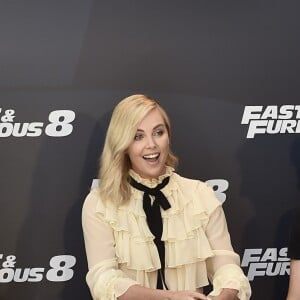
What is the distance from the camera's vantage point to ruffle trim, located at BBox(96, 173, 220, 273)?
2203mm

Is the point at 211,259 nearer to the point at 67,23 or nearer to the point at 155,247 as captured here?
the point at 155,247

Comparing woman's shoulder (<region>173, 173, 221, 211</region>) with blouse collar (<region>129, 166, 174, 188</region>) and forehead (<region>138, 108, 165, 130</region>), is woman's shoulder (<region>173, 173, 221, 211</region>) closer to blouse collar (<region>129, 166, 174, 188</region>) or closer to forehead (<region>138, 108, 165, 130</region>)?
blouse collar (<region>129, 166, 174, 188</region>)

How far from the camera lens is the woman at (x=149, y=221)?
2.20 meters

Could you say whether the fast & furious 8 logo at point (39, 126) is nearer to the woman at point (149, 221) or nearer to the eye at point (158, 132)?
the woman at point (149, 221)

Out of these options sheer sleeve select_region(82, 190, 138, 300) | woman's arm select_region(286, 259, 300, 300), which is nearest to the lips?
sheer sleeve select_region(82, 190, 138, 300)

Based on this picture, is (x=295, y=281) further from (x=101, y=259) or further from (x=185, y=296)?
(x=101, y=259)

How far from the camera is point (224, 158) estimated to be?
2779mm

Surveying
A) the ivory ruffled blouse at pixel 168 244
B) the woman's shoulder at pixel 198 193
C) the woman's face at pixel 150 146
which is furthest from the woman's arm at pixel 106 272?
the woman's shoulder at pixel 198 193

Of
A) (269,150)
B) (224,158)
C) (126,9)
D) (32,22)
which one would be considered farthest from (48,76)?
(269,150)

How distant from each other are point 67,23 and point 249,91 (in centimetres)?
89

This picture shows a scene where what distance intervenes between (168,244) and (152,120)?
18.4 inches

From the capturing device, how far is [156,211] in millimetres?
2262

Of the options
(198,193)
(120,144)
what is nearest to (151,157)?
(120,144)

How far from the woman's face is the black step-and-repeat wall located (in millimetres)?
471
